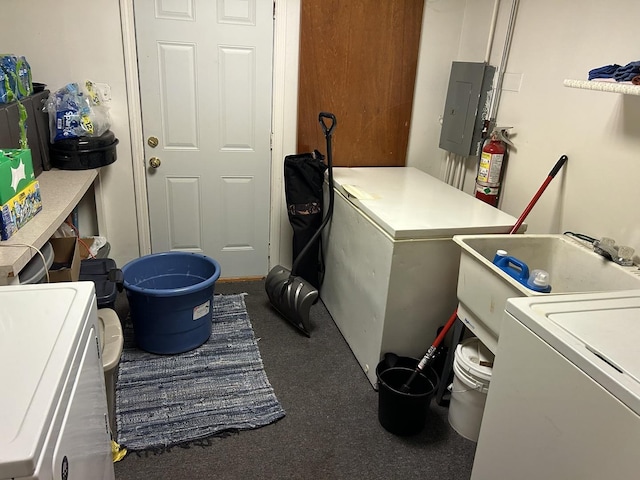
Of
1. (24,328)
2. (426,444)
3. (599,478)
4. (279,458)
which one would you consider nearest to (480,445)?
(599,478)

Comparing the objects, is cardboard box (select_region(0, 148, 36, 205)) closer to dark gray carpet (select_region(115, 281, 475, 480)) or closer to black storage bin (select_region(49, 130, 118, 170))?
black storage bin (select_region(49, 130, 118, 170))

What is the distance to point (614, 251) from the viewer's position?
181 cm

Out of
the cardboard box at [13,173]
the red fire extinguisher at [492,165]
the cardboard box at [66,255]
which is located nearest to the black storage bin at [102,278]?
the cardboard box at [66,255]

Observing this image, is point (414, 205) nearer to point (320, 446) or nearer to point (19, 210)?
point (320, 446)

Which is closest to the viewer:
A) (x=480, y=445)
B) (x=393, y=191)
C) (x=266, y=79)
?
(x=480, y=445)

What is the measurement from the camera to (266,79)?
2.99m

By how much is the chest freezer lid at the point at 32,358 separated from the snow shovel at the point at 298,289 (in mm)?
1582

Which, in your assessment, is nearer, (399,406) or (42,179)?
(399,406)

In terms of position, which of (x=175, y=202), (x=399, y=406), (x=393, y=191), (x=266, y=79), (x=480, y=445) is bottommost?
(x=399, y=406)

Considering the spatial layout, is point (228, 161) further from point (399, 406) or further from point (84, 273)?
point (399, 406)

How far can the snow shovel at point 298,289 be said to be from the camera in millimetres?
2727

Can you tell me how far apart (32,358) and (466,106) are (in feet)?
8.55

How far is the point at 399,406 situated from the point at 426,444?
0.21m

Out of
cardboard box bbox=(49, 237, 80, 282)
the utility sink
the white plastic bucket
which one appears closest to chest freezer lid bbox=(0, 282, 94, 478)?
cardboard box bbox=(49, 237, 80, 282)
